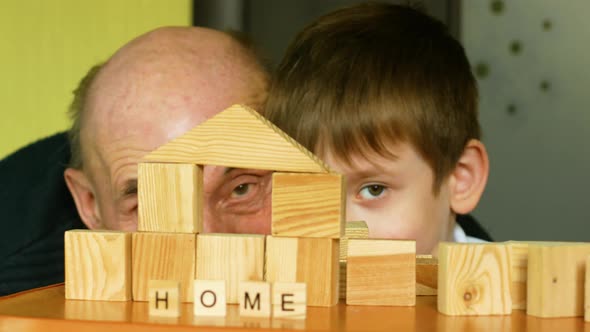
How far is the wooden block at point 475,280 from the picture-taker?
2.84 feet

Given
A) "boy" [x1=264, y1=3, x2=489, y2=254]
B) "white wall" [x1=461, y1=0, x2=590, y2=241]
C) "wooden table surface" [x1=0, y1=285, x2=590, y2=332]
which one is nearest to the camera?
"wooden table surface" [x1=0, y1=285, x2=590, y2=332]

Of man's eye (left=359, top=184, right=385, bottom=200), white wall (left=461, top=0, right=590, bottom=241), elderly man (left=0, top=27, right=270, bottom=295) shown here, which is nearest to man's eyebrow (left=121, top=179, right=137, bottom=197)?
elderly man (left=0, top=27, right=270, bottom=295)

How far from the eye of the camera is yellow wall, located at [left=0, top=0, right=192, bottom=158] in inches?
98.5

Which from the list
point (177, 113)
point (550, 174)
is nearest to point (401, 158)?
point (177, 113)

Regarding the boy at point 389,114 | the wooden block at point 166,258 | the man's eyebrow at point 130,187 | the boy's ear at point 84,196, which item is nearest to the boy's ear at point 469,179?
the boy at point 389,114

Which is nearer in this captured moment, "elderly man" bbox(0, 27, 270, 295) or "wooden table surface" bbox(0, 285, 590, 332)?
"wooden table surface" bbox(0, 285, 590, 332)

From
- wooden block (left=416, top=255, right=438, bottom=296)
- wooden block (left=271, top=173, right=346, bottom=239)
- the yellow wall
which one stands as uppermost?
the yellow wall

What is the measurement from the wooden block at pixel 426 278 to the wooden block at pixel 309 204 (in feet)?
0.47

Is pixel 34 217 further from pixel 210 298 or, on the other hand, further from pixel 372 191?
pixel 210 298

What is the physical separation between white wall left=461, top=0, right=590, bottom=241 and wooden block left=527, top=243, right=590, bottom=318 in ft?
9.99

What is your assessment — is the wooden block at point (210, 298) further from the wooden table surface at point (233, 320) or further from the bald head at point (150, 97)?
the bald head at point (150, 97)

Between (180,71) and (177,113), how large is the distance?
110mm

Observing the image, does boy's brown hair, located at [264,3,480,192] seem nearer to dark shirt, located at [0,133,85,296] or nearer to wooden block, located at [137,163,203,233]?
dark shirt, located at [0,133,85,296]

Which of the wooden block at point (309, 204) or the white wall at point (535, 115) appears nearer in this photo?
the wooden block at point (309, 204)
